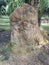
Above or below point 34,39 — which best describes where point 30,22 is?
above

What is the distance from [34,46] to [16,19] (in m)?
0.92

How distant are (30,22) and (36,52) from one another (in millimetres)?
910

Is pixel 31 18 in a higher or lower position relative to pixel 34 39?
higher

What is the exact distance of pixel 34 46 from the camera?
7449 mm

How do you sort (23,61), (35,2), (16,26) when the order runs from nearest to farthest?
(23,61)
(16,26)
(35,2)

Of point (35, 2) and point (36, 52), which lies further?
point (35, 2)

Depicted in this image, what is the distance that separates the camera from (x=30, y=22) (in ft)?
24.7

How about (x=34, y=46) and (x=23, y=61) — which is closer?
(x=23, y=61)

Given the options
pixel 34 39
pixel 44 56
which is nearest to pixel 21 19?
pixel 34 39

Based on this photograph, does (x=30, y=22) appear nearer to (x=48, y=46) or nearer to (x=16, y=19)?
(x=16, y=19)

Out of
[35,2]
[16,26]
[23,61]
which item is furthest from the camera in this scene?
[35,2]

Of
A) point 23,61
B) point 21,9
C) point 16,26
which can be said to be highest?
point 21,9

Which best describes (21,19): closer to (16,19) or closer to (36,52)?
(16,19)

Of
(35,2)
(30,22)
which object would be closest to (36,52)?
(30,22)
